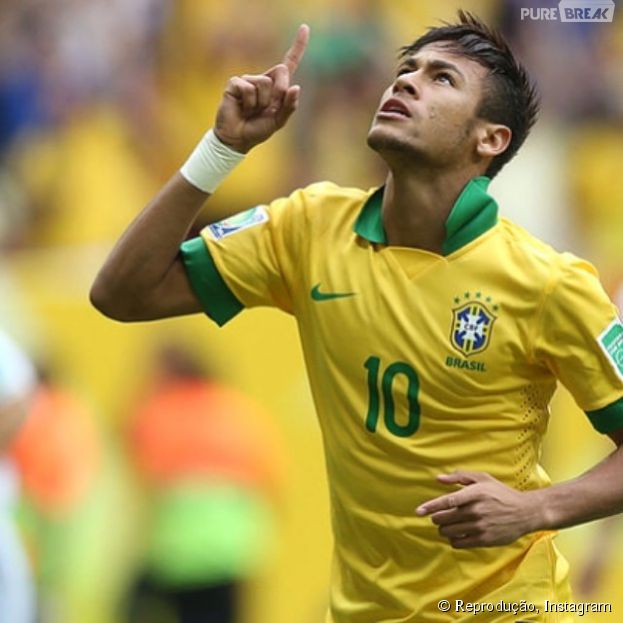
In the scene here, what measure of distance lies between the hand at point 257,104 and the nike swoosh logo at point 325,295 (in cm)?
39

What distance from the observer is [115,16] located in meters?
7.79

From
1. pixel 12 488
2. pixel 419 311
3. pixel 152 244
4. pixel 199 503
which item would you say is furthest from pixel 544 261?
pixel 12 488

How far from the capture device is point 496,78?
4184 millimetres

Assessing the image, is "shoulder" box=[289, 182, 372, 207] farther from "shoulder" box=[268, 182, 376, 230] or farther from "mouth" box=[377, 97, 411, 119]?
"mouth" box=[377, 97, 411, 119]

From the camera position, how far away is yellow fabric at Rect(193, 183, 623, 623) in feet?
12.8

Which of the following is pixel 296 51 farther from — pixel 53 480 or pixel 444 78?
pixel 53 480

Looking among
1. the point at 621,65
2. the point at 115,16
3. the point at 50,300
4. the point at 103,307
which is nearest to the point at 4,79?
the point at 115,16

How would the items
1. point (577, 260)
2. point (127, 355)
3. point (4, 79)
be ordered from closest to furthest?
point (577, 260)
point (127, 355)
point (4, 79)

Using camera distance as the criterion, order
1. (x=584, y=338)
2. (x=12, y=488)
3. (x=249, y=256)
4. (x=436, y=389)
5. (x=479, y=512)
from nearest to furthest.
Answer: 1. (x=479, y=512)
2. (x=584, y=338)
3. (x=436, y=389)
4. (x=249, y=256)
5. (x=12, y=488)

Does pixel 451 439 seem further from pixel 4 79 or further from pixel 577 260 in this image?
pixel 4 79

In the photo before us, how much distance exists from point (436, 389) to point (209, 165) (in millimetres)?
786

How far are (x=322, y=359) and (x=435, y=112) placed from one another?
0.66 m

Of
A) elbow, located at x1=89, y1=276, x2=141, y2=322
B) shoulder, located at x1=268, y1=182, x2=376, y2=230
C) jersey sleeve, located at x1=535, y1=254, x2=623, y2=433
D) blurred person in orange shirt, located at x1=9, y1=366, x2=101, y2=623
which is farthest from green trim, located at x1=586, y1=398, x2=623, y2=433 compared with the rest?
blurred person in orange shirt, located at x1=9, y1=366, x2=101, y2=623

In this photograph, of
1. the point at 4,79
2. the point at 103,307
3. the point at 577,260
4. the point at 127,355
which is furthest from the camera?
the point at 4,79
